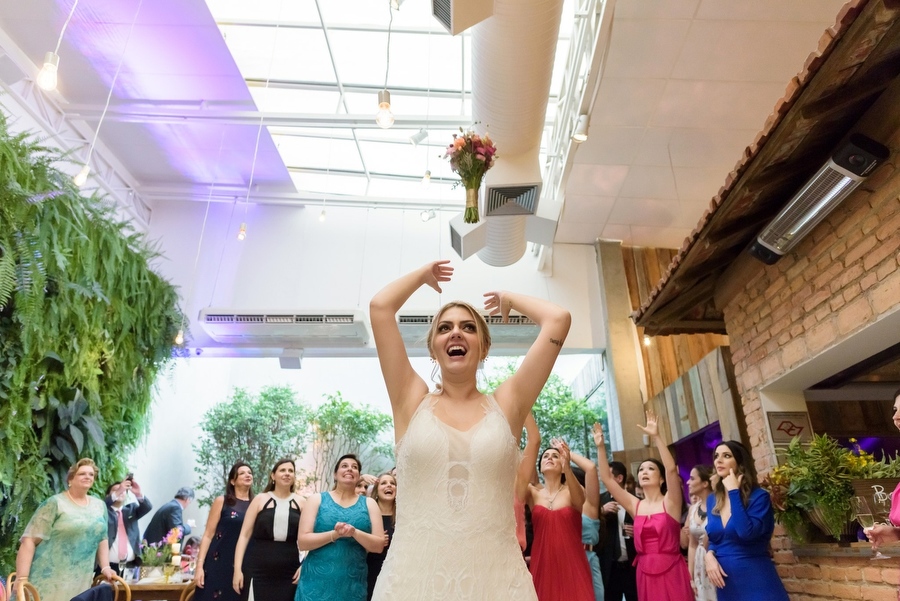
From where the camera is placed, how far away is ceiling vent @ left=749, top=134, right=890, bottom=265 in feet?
8.86

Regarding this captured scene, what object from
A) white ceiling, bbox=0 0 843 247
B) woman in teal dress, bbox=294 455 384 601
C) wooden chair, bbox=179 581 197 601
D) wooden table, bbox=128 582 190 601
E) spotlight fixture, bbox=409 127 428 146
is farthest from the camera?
spotlight fixture, bbox=409 127 428 146

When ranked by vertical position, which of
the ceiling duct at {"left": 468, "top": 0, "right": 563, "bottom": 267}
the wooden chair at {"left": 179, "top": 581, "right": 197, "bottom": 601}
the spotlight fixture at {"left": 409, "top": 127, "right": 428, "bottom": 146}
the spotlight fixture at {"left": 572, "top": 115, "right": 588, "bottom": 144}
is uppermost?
the spotlight fixture at {"left": 409, "top": 127, "right": 428, "bottom": 146}

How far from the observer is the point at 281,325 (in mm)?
7520

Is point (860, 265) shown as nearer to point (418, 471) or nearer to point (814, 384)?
point (814, 384)

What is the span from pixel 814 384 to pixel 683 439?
8.70 ft

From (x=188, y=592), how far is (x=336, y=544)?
6.28 ft

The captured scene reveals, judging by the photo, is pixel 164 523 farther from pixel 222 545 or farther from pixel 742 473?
pixel 742 473

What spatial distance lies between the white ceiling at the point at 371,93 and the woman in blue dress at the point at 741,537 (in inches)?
131

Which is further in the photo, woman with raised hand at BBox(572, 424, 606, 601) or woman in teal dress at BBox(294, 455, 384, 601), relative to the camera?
woman with raised hand at BBox(572, 424, 606, 601)

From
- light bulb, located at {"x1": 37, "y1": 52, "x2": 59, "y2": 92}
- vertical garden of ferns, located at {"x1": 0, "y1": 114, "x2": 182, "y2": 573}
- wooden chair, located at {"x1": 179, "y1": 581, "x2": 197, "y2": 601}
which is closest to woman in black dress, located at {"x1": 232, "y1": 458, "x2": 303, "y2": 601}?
wooden chair, located at {"x1": 179, "y1": 581, "x2": 197, "y2": 601}

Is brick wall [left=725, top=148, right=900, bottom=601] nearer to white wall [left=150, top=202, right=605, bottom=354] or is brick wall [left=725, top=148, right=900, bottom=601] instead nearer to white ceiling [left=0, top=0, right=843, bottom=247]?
white ceiling [left=0, top=0, right=843, bottom=247]

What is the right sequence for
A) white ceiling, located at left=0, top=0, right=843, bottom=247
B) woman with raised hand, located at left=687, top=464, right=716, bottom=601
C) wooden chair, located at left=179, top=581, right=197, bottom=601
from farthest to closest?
white ceiling, located at left=0, top=0, right=843, bottom=247 → wooden chair, located at left=179, top=581, right=197, bottom=601 → woman with raised hand, located at left=687, top=464, right=716, bottom=601

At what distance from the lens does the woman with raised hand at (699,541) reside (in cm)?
351

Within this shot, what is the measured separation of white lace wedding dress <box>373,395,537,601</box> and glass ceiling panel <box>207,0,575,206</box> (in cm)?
588
